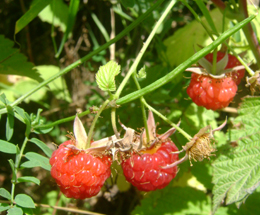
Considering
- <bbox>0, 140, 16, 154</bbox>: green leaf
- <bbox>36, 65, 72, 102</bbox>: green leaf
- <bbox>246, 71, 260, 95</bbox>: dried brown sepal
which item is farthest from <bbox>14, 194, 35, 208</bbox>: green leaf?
<bbox>36, 65, 72, 102</bbox>: green leaf

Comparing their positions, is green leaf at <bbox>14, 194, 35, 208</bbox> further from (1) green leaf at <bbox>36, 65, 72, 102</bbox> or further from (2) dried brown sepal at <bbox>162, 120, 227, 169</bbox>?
(1) green leaf at <bbox>36, 65, 72, 102</bbox>

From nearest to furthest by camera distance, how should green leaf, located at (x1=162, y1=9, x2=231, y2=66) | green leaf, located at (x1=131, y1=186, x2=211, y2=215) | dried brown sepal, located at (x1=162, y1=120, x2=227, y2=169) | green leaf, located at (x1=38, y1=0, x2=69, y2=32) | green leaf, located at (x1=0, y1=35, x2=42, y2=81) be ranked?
dried brown sepal, located at (x1=162, y1=120, x2=227, y2=169)
green leaf, located at (x1=0, y1=35, x2=42, y2=81)
green leaf, located at (x1=131, y1=186, x2=211, y2=215)
green leaf, located at (x1=162, y1=9, x2=231, y2=66)
green leaf, located at (x1=38, y1=0, x2=69, y2=32)

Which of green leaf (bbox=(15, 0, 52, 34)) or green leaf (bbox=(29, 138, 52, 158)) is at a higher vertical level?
green leaf (bbox=(15, 0, 52, 34))

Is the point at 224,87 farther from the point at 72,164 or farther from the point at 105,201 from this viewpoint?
the point at 105,201

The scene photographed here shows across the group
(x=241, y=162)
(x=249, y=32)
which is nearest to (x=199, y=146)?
(x=241, y=162)

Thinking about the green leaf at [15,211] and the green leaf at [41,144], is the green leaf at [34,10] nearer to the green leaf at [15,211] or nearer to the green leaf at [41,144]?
the green leaf at [41,144]

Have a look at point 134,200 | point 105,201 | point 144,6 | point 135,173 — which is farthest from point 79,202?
point 144,6

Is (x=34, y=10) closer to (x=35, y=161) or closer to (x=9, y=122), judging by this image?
(x=9, y=122)
